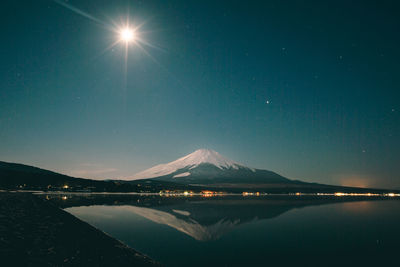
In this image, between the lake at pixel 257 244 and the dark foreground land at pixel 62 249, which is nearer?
the dark foreground land at pixel 62 249

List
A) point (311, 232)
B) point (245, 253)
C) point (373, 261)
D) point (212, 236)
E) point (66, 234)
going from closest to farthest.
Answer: point (373, 261), point (245, 253), point (66, 234), point (212, 236), point (311, 232)

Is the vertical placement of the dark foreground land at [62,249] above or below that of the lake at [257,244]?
above

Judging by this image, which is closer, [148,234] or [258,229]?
[148,234]

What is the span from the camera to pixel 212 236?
25234 millimetres

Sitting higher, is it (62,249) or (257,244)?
(62,249)

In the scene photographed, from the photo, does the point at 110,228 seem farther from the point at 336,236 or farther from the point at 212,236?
the point at 336,236

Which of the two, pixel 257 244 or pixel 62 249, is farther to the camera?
pixel 257 244

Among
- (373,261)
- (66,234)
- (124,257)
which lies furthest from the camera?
(66,234)

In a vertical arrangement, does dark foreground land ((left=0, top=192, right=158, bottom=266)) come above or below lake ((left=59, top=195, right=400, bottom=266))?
above

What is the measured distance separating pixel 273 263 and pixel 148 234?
473 inches

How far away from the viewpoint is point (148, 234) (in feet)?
84.3

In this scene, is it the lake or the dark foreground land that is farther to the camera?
the lake

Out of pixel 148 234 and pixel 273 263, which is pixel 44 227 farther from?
pixel 273 263

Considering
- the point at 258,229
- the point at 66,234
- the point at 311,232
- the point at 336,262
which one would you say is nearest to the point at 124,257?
the point at 66,234
